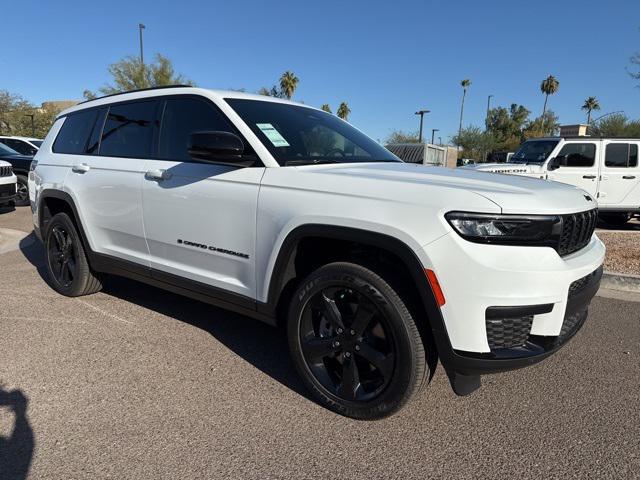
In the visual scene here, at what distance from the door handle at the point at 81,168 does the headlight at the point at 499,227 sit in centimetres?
330

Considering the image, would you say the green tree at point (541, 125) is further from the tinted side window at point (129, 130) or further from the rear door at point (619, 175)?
the tinted side window at point (129, 130)

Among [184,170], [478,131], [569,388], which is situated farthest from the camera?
[478,131]

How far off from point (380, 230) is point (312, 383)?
1033 mm

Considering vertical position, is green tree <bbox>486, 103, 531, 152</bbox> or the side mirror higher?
green tree <bbox>486, 103, 531, 152</bbox>

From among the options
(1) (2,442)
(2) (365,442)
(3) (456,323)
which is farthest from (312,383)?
(1) (2,442)

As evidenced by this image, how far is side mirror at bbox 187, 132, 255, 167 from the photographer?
9.19ft

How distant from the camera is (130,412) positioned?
8.93 feet

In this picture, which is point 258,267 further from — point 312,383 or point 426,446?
point 426,446

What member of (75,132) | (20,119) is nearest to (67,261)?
(75,132)

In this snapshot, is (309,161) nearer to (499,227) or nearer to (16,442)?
(499,227)

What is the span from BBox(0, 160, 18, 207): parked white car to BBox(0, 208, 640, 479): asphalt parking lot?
7.11 meters

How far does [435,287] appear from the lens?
226 cm

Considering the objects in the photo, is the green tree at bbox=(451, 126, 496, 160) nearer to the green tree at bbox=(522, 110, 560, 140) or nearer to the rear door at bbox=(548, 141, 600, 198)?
the green tree at bbox=(522, 110, 560, 140)

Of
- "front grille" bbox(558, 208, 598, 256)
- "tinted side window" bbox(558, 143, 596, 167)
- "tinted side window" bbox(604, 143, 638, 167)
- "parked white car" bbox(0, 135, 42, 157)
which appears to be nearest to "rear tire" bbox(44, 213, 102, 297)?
"front grille" bbox(558, 208, 598, 256)
